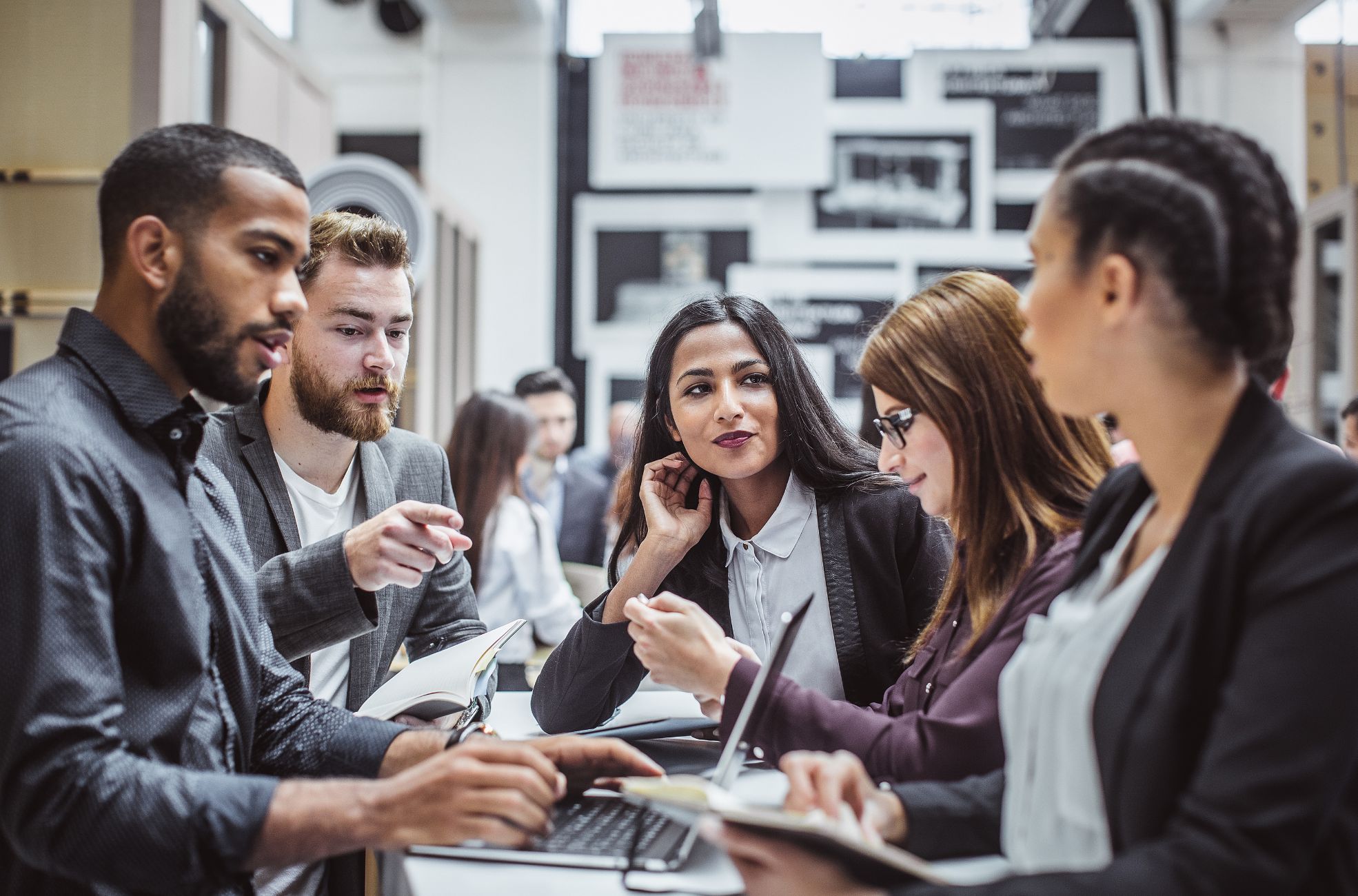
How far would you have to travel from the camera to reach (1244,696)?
3.02 feet

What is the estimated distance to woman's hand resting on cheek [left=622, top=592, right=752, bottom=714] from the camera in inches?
62.6

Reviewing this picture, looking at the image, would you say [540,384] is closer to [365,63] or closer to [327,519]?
[365,63]

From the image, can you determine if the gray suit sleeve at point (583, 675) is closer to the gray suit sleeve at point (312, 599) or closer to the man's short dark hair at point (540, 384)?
the gray suit sleeve at point (312, 599)

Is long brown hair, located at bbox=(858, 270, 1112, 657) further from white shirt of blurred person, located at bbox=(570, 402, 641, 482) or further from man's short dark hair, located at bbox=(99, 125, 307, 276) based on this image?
white shirt of blurred person, located at bbox=(570, 402, 641, 482)

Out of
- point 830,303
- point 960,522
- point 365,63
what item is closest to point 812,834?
point 960,522

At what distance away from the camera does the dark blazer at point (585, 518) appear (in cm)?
616

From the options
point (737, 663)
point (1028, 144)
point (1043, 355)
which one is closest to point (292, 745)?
point (737, 663)

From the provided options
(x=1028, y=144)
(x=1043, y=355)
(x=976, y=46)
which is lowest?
(x=1043, y=355)

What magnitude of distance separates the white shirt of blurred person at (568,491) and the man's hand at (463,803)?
466cm

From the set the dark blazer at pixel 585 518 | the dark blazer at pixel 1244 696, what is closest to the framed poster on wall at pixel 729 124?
the dark blazer at pixel 585 518

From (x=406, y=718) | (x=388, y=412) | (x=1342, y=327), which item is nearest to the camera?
(x=406, y=718)

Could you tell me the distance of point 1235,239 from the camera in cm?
103

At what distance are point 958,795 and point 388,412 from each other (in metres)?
1.44

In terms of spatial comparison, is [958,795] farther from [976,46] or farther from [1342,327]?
[976,46]
